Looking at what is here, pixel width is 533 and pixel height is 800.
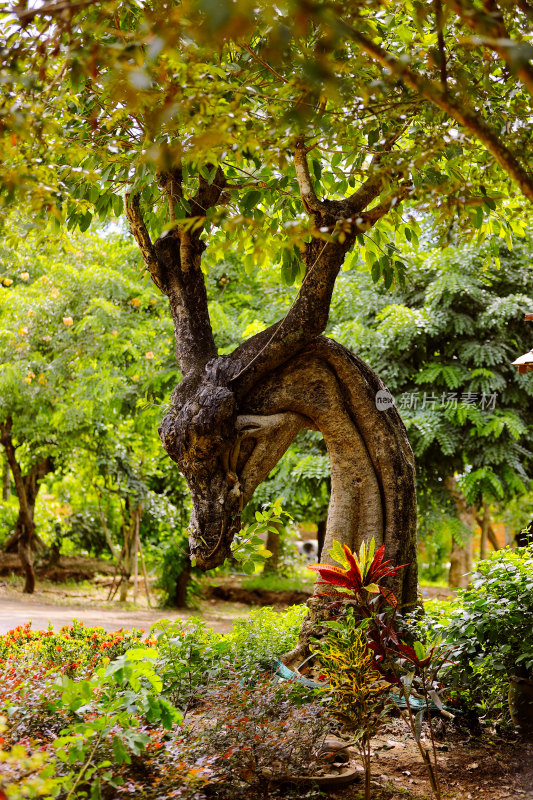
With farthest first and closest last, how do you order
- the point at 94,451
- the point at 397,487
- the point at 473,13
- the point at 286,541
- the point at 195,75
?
the point at 286,541 < the point at 94,451 < the point at 397,487 < the point at 195,75 < the point at 473,13

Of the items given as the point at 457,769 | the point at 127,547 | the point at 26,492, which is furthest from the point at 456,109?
the point at 26,492

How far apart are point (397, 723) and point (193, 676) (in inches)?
48.8

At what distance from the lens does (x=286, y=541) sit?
55.1 ft

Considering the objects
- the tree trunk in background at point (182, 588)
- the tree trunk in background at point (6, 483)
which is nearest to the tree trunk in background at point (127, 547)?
the tree trunk in background at point (182, 588)

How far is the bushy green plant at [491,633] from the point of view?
149 inches

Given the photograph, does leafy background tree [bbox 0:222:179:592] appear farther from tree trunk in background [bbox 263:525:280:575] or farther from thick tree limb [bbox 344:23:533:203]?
thick tree limb [bbox 344:23:533:203]

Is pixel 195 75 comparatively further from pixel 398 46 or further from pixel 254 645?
pixel 254 645

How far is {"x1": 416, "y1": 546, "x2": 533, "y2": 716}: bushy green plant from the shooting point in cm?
380

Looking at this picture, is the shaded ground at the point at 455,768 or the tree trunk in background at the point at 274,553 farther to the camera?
the tree trunk in background at the point at 274,553

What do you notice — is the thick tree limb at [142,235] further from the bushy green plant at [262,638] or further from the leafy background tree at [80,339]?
the leafy background tree at [80,339]

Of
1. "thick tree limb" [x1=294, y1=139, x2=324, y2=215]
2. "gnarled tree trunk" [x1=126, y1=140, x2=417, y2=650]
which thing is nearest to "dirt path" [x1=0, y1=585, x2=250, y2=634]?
"gnarled tree trunk" [x1=126, y1=140, x2=417, y2=650]

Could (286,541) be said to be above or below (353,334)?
below

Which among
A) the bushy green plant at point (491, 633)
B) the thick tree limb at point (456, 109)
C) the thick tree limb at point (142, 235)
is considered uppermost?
the thick tree limb at point (142, 235)

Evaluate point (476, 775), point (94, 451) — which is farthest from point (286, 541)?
point (476, 775)
